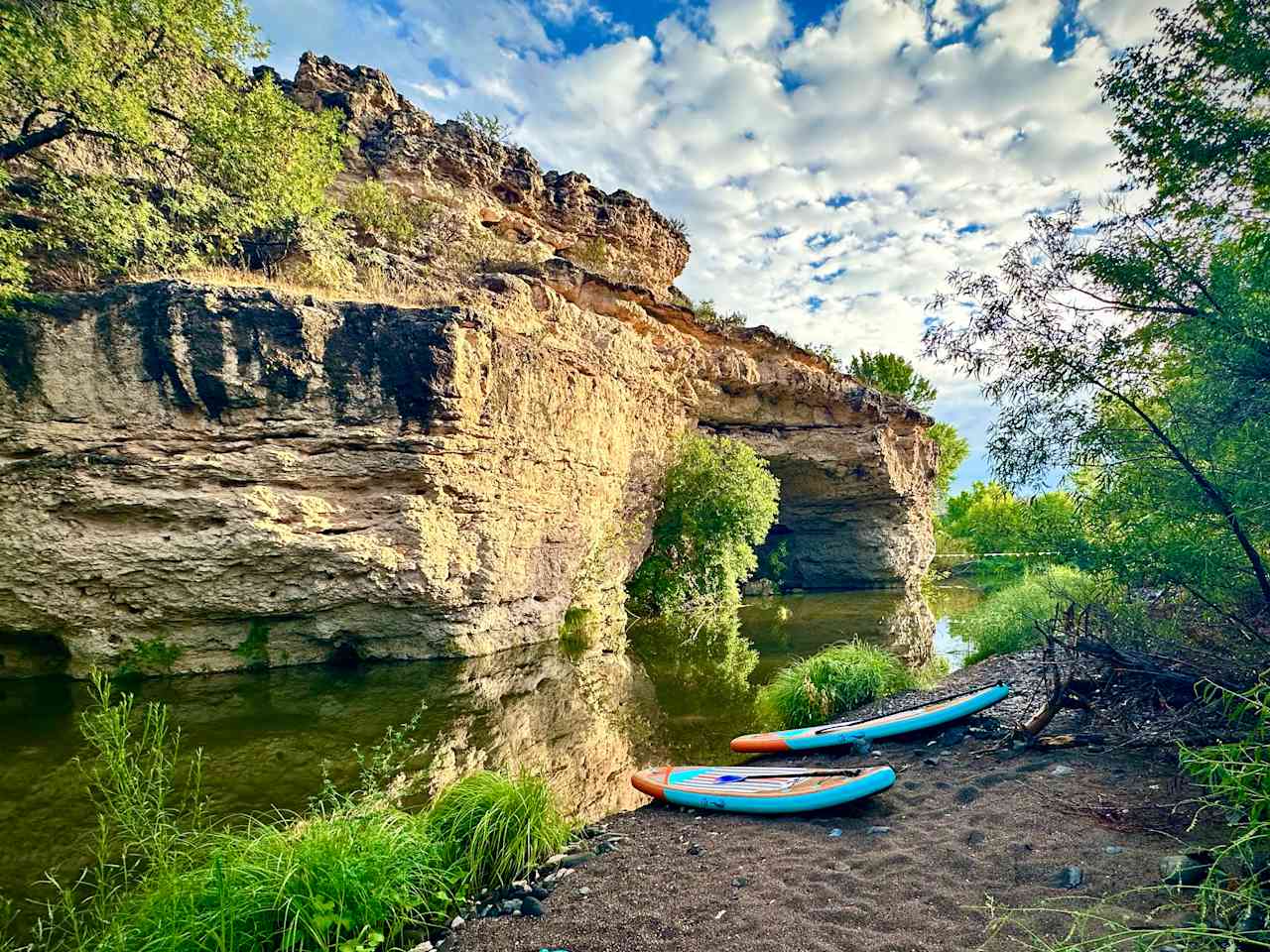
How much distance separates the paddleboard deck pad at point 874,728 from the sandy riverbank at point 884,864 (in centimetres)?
113

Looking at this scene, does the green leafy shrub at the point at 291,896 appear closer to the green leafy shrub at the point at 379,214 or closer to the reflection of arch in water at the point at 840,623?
the reflection of arch in water at the point at 840,623

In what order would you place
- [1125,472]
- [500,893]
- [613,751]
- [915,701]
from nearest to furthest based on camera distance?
[500,893], [1125,472], [613,751], [915,701]

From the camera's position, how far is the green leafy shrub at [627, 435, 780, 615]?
18562 mm

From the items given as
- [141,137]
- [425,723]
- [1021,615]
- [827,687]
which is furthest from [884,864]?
[141,137]

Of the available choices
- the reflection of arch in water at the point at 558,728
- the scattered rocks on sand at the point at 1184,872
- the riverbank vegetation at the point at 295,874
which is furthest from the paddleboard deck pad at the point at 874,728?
the scattered rocks on sand at the point at 1184,872

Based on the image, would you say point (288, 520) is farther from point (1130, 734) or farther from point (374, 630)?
Answer: point (1130, 734)

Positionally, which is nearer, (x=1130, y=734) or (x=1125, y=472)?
(x=1130, y=734)

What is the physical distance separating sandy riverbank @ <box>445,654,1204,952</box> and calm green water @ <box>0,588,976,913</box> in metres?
1.55

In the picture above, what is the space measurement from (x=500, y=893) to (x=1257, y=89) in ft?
30.3

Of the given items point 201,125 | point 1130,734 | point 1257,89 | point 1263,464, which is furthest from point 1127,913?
point 201,125

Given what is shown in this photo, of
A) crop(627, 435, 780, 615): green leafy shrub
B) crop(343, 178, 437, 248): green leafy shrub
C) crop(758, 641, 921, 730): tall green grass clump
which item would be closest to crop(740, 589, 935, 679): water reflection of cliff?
crop(627, 435, 780, 615): green leafy shrub

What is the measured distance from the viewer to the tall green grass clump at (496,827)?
3.92 m

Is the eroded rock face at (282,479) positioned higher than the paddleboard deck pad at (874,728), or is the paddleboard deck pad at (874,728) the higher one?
the eroded rock face at (282,479)

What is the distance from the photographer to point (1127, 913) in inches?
112
